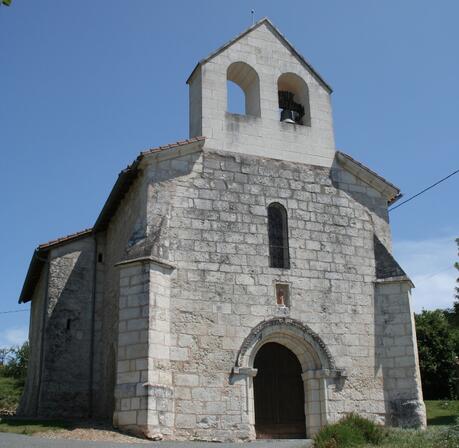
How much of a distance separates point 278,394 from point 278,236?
13.1ft

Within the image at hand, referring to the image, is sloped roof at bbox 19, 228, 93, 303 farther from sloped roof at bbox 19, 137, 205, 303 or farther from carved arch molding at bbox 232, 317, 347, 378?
carved arch molding at bbox 232, 317, 347, 378

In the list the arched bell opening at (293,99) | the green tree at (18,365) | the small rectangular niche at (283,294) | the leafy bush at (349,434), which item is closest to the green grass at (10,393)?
the green tree at (18,365)

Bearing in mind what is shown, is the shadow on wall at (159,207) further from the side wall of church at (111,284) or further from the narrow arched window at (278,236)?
the narrow arched window at (278,236)

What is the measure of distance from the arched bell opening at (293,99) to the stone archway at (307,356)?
20.0 ft

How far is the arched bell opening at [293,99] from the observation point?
17.9 metres

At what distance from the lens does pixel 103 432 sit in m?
12.7

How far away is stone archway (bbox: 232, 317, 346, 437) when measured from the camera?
14625 mm

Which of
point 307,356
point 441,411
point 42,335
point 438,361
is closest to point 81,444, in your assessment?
point 307,356

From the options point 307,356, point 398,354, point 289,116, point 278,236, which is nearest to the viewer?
point 307,356

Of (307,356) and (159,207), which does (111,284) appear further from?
(307,356)

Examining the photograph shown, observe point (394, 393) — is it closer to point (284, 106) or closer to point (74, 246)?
point (284, 106)

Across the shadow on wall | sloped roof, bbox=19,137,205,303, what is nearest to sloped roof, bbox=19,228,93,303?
sloped roof, bbox=19,137,205,303

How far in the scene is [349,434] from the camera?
10984 mm

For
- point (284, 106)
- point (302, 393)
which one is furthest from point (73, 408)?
point (284, 106)
